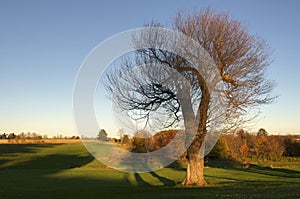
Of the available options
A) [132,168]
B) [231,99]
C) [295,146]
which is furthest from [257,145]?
[231,99]

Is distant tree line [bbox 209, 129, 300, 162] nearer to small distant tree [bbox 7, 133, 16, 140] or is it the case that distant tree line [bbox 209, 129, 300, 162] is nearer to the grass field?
the grass field

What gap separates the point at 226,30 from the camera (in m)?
20.5

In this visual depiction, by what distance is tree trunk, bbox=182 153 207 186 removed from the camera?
2195 cm

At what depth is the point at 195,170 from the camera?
22.1 m

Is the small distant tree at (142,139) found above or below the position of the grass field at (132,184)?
above

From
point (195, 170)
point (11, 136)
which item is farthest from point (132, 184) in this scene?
point (11, 136)

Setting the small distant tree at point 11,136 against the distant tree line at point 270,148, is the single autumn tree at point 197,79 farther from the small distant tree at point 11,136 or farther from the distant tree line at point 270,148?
the small distant tree at point 11,136

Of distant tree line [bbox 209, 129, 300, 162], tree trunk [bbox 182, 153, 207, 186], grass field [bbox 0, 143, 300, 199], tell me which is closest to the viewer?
grass field [bbox 0, 143, 300, 199]

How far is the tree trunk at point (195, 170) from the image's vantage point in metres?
22.0

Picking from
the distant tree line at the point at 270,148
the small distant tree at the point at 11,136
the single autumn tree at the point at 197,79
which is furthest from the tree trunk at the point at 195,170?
the small distant tree at the point at 11,136

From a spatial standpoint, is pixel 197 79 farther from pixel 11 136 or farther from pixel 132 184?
pixel 11 136

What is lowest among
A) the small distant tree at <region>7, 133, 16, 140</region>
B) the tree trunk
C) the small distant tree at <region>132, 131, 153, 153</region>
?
the tree trunk

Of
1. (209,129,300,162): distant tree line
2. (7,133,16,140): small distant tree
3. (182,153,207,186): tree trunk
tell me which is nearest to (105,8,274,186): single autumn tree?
(182,153,207,186): tree trunk

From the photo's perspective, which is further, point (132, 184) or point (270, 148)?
point (270, 148)
